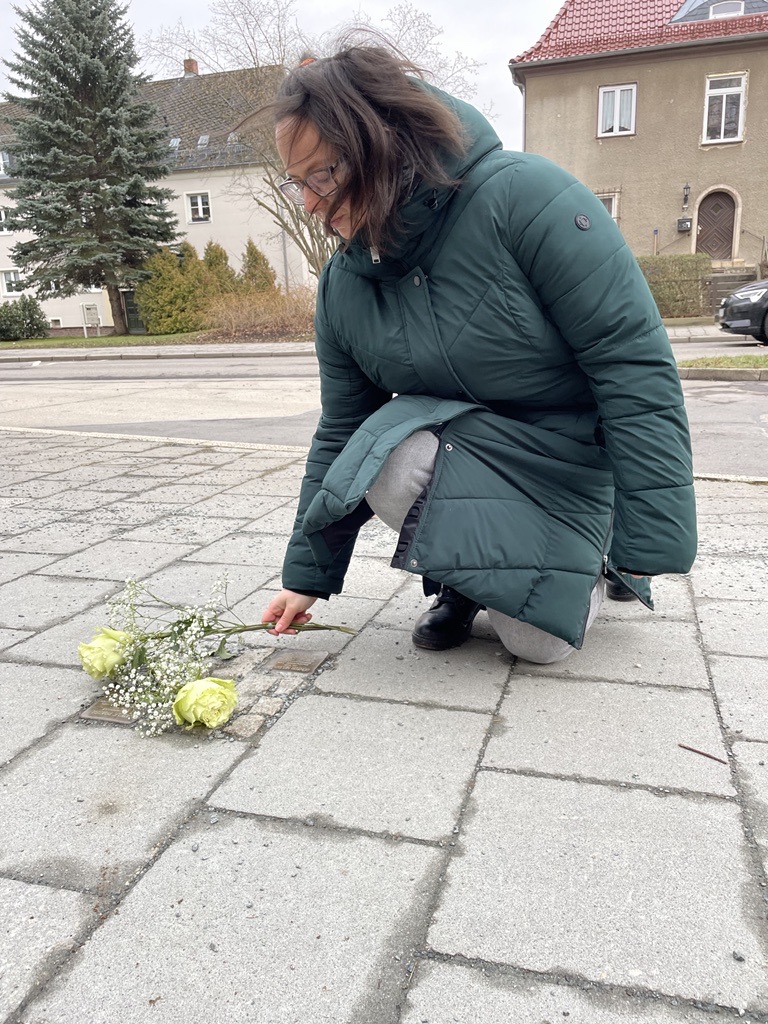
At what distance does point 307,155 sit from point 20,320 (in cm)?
2984

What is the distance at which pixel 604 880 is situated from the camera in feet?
4.76

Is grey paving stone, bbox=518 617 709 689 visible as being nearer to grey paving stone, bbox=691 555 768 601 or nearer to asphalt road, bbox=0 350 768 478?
grey paving stone, bbox=691 555 768 601

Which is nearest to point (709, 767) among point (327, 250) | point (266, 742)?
point (266, 742)

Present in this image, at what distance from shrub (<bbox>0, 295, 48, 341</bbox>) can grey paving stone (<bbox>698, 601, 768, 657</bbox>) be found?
2968 centimetres

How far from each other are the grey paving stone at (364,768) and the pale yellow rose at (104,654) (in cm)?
41

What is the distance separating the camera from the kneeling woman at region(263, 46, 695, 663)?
1.87 metres

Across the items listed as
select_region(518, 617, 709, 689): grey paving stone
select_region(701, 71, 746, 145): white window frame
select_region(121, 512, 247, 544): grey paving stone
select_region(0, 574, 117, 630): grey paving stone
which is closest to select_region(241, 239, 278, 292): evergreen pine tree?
select_region(701, 71, 746, 145): white window frame

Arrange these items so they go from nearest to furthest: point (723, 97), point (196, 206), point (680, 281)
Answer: point (680, 281), point (723, 97), point (196, 206)

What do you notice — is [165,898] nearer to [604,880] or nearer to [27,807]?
[27,807]

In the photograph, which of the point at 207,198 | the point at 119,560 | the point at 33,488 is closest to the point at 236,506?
the point at 119,560

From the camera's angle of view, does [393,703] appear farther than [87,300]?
No

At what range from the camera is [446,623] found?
2494 millimetres

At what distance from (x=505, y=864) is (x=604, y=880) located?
17 cm

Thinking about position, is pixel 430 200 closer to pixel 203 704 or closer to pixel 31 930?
pixel 203 704
